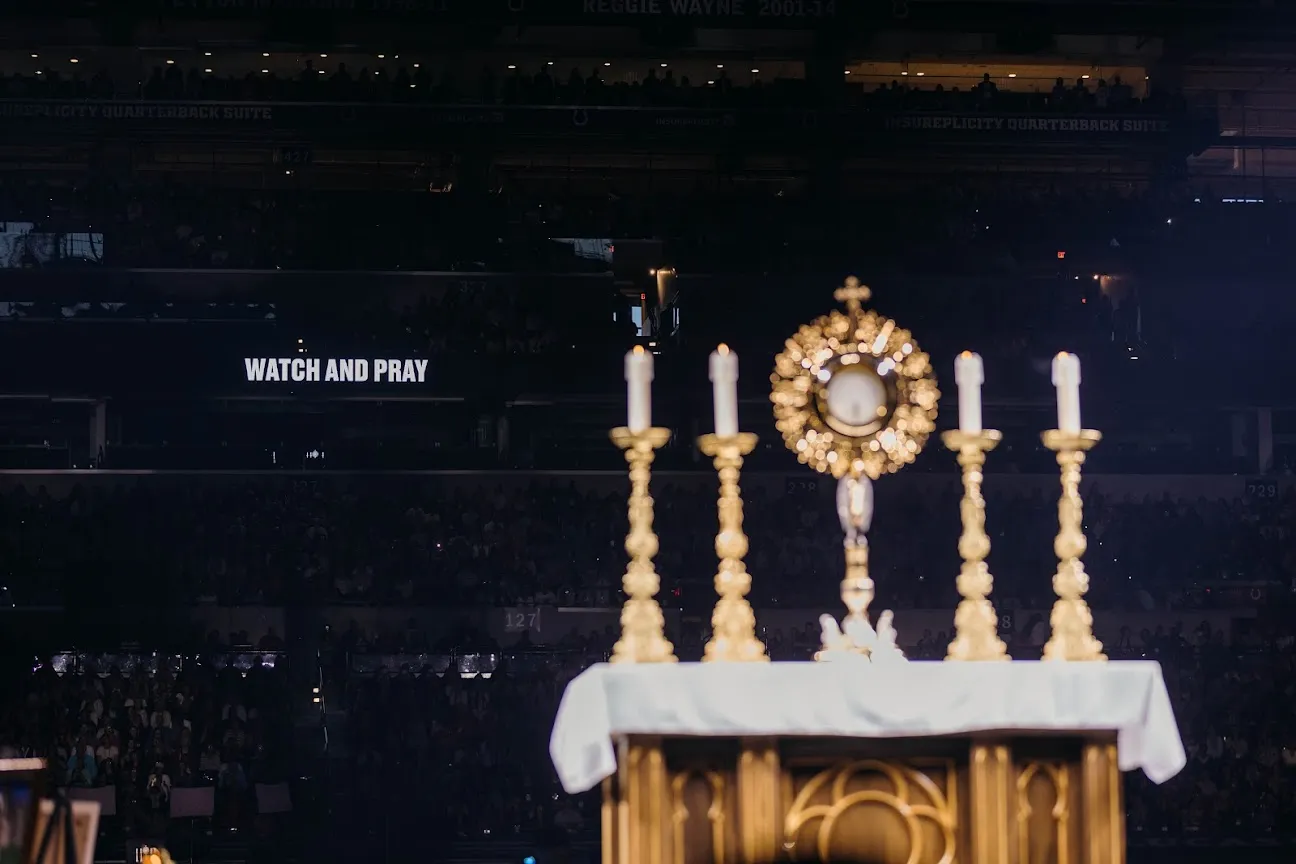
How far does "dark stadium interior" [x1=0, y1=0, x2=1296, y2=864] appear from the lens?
1530cm

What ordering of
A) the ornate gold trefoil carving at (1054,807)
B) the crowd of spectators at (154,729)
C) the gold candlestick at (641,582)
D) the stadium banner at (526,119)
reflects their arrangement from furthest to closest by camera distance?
the stadium banner at (526,119) < the crowd of spectators at (154,729) < the gold candlestick at (641,582) < the ornate gold trefoil carving at (1054,807)

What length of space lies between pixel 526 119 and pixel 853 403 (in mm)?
11521

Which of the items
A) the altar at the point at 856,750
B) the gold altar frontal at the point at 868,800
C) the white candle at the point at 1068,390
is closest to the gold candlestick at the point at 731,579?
the altar at the point at 856,750

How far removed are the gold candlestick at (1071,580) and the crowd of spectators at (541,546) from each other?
9.70 metres

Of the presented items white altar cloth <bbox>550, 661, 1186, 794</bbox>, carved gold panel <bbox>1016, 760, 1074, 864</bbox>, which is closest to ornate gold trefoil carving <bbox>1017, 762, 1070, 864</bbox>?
carved gold panel <bbox>1016, 760, 1074, 864</bbox>

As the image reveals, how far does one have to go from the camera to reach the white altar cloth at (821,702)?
5.23 m

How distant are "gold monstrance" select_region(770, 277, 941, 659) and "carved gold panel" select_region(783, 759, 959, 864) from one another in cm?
60

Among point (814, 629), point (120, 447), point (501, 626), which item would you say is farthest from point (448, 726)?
point (120, 447)

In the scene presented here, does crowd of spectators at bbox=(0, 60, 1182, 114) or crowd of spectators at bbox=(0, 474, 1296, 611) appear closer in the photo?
crowd of spectators at bbox=(0, 474, 1296, 611)

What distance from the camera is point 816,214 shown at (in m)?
16.8

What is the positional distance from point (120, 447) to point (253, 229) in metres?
2.43

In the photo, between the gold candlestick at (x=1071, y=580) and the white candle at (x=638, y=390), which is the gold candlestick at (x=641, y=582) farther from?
the gold candlestick at (x=1071, y=580)

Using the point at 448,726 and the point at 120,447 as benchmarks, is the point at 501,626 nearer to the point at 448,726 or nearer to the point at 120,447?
the point at 448,726

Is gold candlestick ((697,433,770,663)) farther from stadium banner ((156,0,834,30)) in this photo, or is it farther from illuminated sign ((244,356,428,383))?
stadium banner ((156,0,834,30))
